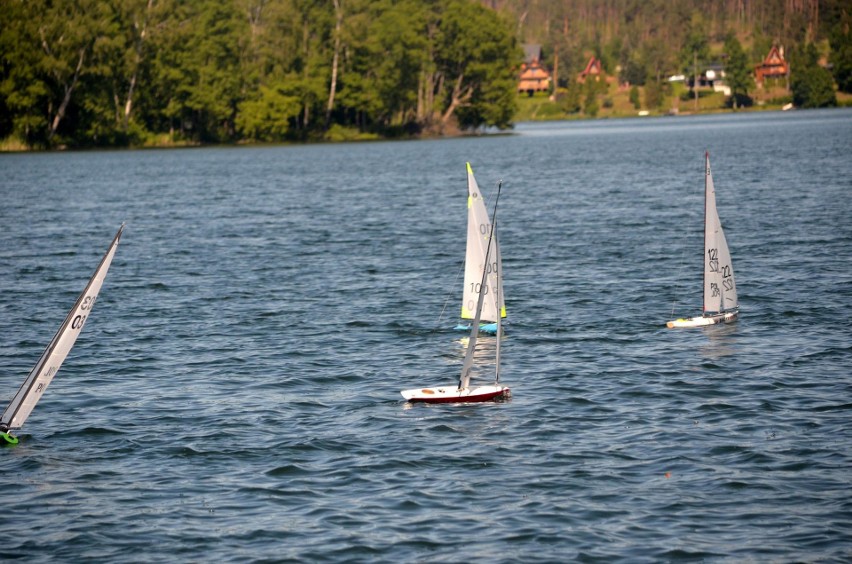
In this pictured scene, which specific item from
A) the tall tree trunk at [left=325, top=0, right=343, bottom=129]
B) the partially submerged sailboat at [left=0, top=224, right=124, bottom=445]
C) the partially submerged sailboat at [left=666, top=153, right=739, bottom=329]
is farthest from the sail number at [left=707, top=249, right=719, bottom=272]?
the tall tree trunk at [left=325, top=0, right=343, bottom=129]

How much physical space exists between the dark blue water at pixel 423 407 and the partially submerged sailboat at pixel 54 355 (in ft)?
2.68

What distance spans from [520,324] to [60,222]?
158ft

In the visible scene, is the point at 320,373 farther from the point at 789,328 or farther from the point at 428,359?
the point at 789,328

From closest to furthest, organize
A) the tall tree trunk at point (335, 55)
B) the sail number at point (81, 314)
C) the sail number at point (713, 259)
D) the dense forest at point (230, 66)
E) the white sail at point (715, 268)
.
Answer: the sail number at point (81, 314), the white sail at point (715, 268), the sail number at point (713, 259), the dense forest at point (230, 66), the tall tree trunk at point (335, 55)

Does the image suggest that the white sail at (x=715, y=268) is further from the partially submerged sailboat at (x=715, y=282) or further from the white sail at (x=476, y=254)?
the white sail at (x=476, y=254)

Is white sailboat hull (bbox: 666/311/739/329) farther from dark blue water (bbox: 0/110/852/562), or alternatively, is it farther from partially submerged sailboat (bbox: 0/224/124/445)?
partially submerged sailboat (bbox: 0/224/124/445)

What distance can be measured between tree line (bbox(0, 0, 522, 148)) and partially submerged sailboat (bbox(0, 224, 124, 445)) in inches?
5246

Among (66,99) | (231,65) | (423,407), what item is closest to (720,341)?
(423,407)

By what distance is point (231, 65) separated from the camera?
577ft

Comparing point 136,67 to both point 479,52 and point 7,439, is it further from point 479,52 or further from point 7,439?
point 7,439

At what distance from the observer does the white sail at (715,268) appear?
37.3 meters

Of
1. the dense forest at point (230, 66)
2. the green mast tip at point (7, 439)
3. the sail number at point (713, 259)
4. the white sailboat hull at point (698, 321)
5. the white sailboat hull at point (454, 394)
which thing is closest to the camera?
the green mast tip at point (7, 439)

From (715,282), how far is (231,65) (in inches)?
5769

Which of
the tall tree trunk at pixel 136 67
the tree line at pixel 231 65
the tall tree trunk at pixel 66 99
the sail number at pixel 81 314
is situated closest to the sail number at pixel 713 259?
the sail number at pixel 81 314
